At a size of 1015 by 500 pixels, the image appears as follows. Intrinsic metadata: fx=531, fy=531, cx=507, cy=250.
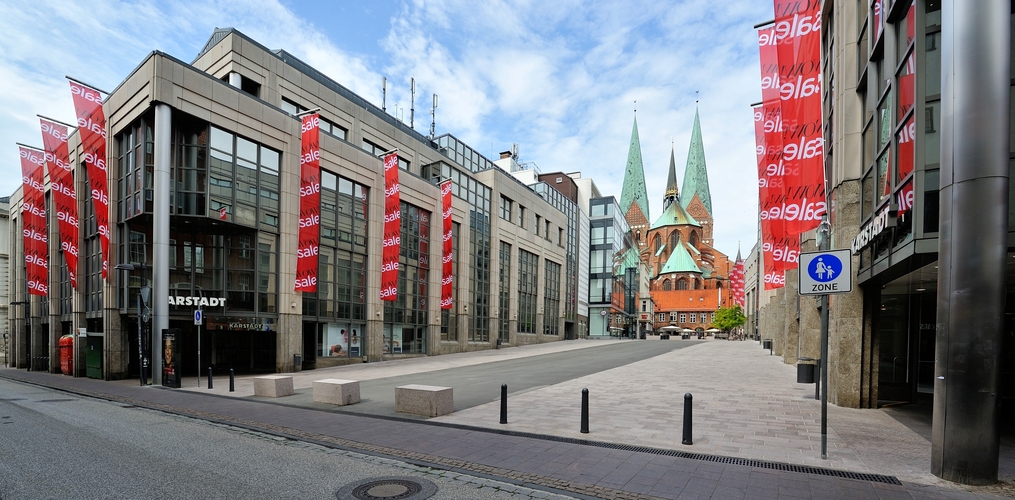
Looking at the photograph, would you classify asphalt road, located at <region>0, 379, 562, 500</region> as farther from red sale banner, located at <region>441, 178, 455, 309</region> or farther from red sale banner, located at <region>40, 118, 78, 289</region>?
red sale banner, located at <region>441, 178, 455, 309</region>

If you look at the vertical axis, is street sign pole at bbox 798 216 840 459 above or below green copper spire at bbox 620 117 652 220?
below

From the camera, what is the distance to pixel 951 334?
6.76m

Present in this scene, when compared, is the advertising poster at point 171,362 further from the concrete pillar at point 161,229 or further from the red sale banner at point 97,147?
the red sale banner at point 97,147

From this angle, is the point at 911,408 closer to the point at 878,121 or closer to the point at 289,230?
the point at 878,121

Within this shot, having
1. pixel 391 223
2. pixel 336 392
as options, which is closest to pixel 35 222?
pixel 391 223

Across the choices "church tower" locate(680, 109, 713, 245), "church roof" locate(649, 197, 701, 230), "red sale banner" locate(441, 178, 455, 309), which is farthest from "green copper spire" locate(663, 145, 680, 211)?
"red sale banner" locate(441, 178, 455, 309)

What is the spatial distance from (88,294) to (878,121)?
30908 millimetres

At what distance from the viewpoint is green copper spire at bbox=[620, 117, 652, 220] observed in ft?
444

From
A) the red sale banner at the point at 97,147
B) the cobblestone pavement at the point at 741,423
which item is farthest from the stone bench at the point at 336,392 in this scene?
the red sale banner at the point at 97,147

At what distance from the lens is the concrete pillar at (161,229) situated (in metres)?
→ 19.6

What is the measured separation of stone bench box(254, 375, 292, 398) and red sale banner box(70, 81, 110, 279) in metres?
11.2

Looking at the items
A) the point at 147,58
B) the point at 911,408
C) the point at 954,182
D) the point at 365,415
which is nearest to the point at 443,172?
the point at 147,58

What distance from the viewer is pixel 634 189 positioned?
451 feet

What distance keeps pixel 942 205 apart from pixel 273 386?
15.4 meters
